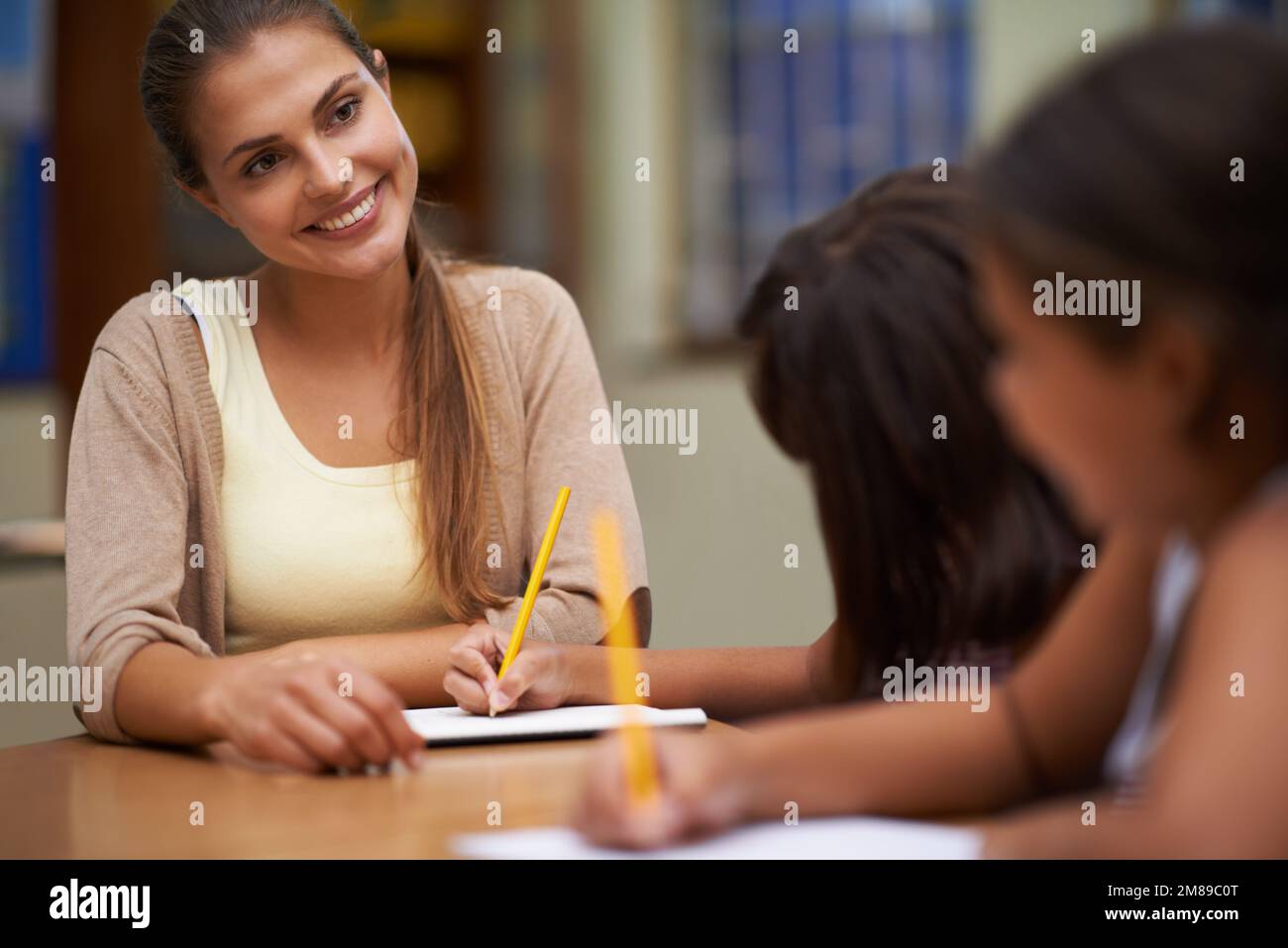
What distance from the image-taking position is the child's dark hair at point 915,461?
3.42ft

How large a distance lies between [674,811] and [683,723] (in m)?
0.37

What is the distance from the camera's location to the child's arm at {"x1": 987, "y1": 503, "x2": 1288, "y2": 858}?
1.97 ft

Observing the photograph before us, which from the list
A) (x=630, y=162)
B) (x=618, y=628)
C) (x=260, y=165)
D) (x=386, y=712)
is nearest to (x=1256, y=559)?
(x=386, y=712)

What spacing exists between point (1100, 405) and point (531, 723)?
0.62m

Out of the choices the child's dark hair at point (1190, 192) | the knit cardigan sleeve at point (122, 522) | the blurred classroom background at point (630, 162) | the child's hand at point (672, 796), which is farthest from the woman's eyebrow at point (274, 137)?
the blurred classroom background at point (630, 162)

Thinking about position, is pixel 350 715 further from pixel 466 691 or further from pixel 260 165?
pixel 260 165

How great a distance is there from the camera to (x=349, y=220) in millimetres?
1496

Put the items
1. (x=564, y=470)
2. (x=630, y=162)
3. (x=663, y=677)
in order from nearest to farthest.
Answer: (x=663, y=677), (x=564, y=470), (x=630, y=162)

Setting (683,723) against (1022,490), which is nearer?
(1022,490)

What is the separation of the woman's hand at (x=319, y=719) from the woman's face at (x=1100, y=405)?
21.1 inches

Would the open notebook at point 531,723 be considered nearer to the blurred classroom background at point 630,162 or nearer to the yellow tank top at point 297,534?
the yellow tank top at point 297,534

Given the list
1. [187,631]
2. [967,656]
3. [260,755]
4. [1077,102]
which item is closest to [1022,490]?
[967,656]

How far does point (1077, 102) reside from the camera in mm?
658
